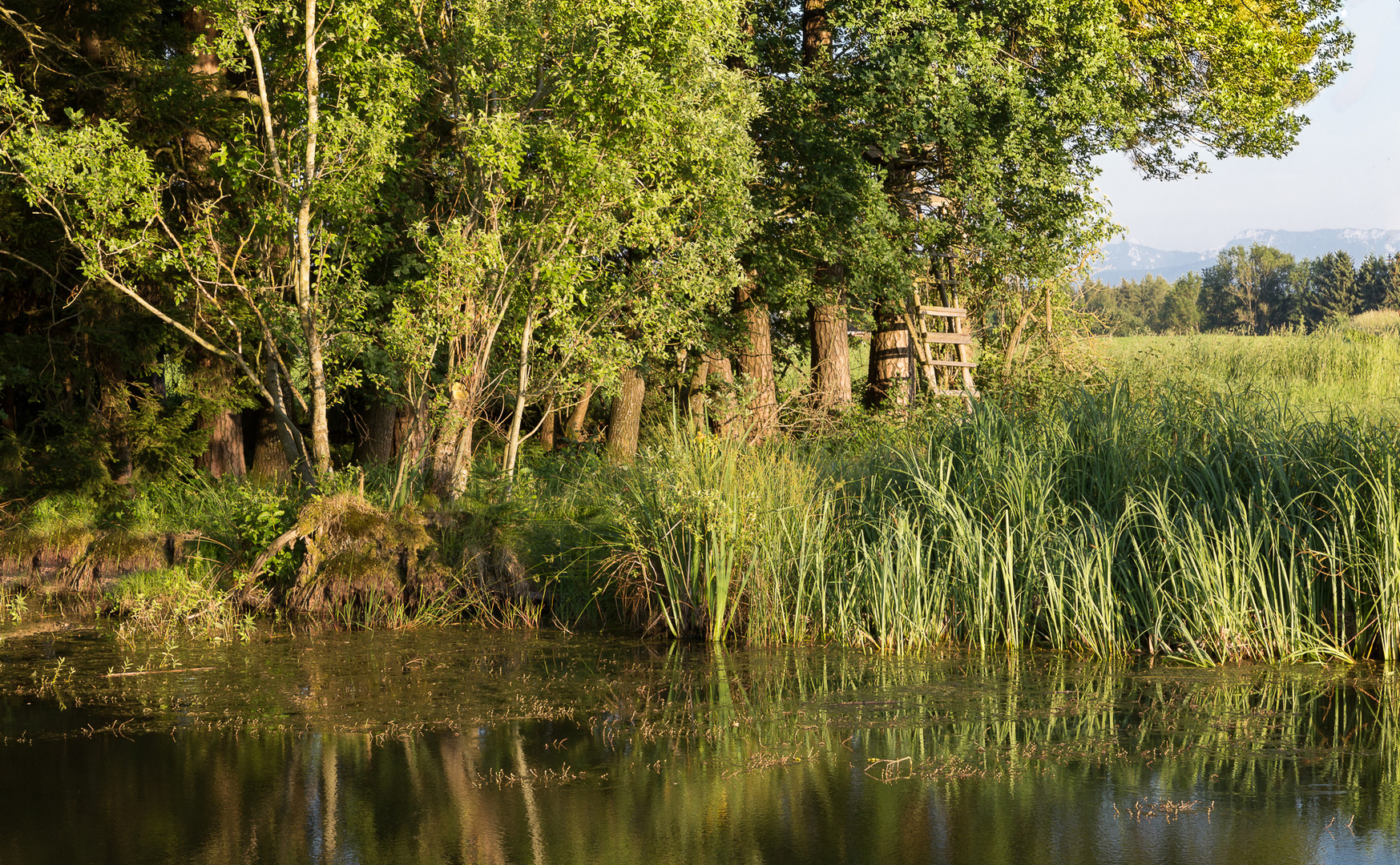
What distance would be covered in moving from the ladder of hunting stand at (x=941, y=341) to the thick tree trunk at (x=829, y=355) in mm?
1018

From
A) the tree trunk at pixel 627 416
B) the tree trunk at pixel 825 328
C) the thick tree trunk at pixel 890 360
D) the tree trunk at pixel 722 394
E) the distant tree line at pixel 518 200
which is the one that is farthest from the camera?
the thick tree trunk at pixel 890 360

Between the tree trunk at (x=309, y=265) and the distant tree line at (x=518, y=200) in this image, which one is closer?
the tree trunk at (x=309, y=265)

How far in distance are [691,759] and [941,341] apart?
11226 millimetres

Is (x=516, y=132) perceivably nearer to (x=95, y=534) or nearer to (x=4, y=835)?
(x=95, y=534)

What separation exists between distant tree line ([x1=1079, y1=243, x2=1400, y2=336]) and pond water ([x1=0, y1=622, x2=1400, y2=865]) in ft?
159

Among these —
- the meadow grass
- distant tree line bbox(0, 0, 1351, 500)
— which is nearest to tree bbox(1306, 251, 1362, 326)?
the meadow grass

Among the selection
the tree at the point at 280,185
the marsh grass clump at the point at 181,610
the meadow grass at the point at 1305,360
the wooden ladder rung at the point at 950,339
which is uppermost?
the tree at the point at 280,185

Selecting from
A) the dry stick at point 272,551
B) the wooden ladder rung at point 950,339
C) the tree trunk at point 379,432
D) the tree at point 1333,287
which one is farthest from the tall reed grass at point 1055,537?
the tree at point 1333,287

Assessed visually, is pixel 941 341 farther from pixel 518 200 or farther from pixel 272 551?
pixel 272 551

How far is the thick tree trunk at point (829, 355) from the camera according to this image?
15.3 meters

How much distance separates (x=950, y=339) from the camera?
16094mm

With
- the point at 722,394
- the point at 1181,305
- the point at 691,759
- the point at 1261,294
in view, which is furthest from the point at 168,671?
the point at 1181,305

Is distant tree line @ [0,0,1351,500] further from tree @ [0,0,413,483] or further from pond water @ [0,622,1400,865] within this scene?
pond water @ [0,622,1400,865]

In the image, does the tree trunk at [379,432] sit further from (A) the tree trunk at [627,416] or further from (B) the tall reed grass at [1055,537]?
(B) the tall reed grass at [1055,537]
